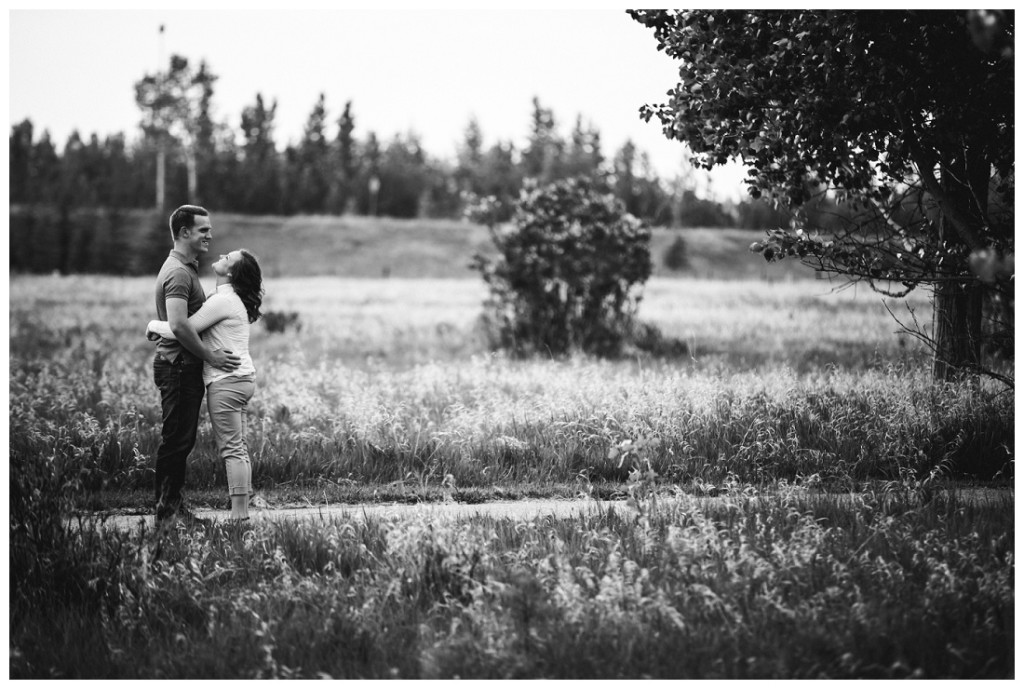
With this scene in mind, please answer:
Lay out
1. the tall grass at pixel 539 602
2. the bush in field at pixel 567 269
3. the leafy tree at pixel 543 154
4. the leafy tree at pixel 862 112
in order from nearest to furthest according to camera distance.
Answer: the tall grass at pixel 539 602, the leafy tree at pixel 862 112, the bush in field at pixel 567 269, the leafy tree at pixel 543 154

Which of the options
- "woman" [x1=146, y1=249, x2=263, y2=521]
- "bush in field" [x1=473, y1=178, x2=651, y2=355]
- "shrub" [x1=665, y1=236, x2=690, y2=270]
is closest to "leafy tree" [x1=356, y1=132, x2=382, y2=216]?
"shrub" [x1=665, y1=236, x2=690, y2=270]

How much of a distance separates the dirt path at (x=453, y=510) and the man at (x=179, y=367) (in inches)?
11.3

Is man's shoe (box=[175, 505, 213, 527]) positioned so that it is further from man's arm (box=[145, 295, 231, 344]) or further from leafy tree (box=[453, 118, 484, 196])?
leafy tree (box=[453, 118, 484, 196])

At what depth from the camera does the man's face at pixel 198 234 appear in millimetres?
5012

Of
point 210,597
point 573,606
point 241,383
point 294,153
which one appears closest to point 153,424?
point 241,383

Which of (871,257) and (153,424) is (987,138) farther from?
(153,424)

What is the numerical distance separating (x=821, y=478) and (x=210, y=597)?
15.0ft

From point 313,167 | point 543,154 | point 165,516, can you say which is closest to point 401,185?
point 313,167

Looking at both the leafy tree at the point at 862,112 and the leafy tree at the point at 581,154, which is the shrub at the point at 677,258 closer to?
the leafy tree at the point at 581,154

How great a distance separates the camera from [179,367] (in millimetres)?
4938

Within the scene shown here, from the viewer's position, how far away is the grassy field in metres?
3.53

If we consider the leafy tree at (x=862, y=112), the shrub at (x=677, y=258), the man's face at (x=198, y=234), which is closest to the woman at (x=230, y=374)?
the man's face at (x=198, y=234)

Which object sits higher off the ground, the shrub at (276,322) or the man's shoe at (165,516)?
the shrub at (276,322)

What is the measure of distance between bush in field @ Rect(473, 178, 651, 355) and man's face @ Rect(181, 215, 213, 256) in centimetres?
771
